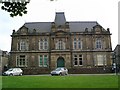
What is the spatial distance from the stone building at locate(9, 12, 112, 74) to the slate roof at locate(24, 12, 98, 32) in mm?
231

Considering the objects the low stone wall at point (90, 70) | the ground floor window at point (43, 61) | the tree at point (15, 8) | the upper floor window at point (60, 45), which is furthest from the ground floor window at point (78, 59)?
the tree at point (15, 8)

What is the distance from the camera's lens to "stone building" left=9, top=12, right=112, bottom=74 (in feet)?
194

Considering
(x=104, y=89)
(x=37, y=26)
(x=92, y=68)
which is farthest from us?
(x=37, y=26)

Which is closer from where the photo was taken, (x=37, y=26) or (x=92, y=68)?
(x=92, y=68)

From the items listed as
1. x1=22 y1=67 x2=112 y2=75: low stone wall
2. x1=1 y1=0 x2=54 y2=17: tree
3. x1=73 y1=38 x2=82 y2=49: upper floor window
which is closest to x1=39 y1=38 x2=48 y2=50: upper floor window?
x1=22 y1=67 x2=112 y2=75: low stone wall

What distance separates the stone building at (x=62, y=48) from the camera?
59.1 m

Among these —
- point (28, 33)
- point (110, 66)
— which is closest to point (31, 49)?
point (28, 33)

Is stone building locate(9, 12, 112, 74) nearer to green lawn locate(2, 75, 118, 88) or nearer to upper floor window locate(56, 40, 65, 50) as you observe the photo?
upper floor window locate(56, 40, 65, 50)

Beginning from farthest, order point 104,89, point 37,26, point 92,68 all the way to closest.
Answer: point 37,26
point 92,68
point 104,89

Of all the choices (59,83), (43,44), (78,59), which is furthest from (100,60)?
(59,83)

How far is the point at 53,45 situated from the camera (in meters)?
59.9

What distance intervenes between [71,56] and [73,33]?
203 inches

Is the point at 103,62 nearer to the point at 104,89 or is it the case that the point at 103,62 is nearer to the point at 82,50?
the point at 82,50

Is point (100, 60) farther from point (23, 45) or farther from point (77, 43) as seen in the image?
point (23, 45)
